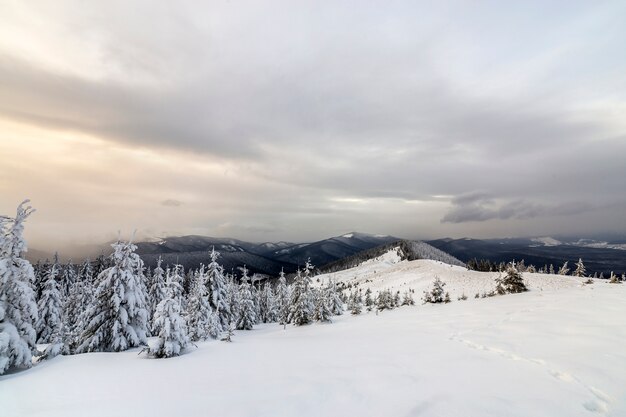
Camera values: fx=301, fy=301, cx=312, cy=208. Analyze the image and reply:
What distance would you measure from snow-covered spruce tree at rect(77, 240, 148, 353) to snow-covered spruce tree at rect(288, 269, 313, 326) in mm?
25765

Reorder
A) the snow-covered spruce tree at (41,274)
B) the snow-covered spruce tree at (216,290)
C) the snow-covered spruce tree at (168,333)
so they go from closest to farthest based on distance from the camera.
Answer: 1. the snow-covered spruce tree at (168,333)
2. the snow-covered spruce tree at (216,290)
3. the snow-covered spruce tree at (41,274)

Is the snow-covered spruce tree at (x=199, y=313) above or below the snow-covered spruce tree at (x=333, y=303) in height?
above

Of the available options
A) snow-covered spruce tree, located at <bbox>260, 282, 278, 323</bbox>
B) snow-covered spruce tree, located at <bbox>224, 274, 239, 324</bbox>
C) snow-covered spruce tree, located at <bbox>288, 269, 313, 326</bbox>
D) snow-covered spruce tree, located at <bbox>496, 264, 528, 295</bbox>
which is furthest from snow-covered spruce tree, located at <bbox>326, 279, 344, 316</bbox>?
snow-covered spruce tree, located at <bbox>496, 264, 528, 295</bbox>

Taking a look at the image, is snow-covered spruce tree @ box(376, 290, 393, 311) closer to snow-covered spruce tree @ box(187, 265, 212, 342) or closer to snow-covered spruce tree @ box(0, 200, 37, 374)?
snow-covered spruce tree @ box(187, 265, 212, 342)

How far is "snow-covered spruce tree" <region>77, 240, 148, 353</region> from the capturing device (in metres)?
22.6

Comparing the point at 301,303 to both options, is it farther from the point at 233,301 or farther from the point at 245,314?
the point at 233,301

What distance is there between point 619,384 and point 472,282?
300ft

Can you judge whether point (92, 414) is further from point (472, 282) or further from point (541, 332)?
point (472, 282)

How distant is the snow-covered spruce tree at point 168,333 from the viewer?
17.6 meters

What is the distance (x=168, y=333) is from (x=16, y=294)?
834 centimetres

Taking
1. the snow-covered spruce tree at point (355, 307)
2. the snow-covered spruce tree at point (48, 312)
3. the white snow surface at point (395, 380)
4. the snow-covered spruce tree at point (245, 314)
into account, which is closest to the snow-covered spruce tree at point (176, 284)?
the white snow surface at point (395, 380)

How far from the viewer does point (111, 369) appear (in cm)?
1349

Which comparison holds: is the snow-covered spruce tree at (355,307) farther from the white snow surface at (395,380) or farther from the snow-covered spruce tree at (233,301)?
the white snow surface at (395,380)

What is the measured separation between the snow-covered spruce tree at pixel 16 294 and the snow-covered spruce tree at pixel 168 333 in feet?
20.8
